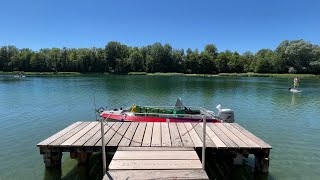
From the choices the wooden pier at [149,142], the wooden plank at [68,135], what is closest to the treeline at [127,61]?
the wooden plank at [68,135]

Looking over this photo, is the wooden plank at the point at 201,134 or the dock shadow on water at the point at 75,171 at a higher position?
the wooden plank at the point at 201,134

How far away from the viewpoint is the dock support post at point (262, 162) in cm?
972

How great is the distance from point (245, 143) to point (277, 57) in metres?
113

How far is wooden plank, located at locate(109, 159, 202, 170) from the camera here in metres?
Result: 7.55

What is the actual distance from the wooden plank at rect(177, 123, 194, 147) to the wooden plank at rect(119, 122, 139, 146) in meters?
1.93

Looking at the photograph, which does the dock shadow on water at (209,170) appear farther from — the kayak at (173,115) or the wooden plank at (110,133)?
the kayak at (173,115)

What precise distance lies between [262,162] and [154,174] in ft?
15.3

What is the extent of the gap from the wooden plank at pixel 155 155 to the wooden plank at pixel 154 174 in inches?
35.3

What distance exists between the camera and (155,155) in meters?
8.48

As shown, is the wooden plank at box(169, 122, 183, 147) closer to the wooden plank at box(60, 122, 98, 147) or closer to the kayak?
the kayak

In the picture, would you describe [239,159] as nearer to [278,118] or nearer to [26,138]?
[26,138]

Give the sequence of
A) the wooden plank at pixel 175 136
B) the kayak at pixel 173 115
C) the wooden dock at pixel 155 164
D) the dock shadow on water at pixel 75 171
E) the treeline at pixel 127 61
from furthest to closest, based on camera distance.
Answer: the treeline at pixel 127 61, the kayak at pixel 173 115, the dock shadow on water at pixel 75 171, the wooden plank at pixel 175 136, the wooden dock at pixel 155 164

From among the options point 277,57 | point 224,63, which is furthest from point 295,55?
point 224,63

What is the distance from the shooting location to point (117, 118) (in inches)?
699
